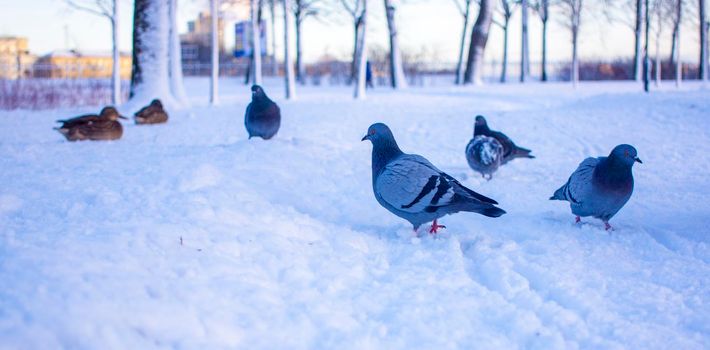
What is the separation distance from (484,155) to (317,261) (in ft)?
12.3

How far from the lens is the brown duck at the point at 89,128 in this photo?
984 cm

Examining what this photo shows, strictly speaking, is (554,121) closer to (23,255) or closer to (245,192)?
(245,192)

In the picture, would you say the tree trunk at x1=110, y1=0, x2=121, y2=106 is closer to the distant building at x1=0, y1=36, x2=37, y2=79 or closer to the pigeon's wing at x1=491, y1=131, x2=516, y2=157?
the distant building at x1=0, y1=36, x2=37, y2=79

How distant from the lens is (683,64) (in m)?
42.0

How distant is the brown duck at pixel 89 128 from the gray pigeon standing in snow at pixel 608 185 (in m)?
8.01

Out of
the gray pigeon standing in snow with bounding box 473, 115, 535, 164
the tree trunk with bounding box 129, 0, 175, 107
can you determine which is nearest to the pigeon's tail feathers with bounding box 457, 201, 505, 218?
the gray pigeon standing in snow with bounding box 473, 115, 535, 164

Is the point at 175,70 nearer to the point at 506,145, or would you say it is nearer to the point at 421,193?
the point at 506,145

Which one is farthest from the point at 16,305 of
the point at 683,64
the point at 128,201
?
the point at 683,64

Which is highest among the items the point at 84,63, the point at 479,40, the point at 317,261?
the point at 84,63

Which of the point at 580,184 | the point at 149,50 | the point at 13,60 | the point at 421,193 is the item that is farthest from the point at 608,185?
the point at 13,60

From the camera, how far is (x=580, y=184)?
4.89m

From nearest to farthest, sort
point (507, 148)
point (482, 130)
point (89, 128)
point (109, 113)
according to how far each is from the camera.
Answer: point (507, 148), point (482, 130), point (89, 128), point (109, 113)

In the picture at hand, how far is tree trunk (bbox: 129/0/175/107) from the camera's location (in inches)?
578

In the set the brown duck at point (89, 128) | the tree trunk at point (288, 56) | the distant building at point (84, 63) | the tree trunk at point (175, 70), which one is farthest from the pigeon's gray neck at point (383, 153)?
the distant building at point (84, 63)
